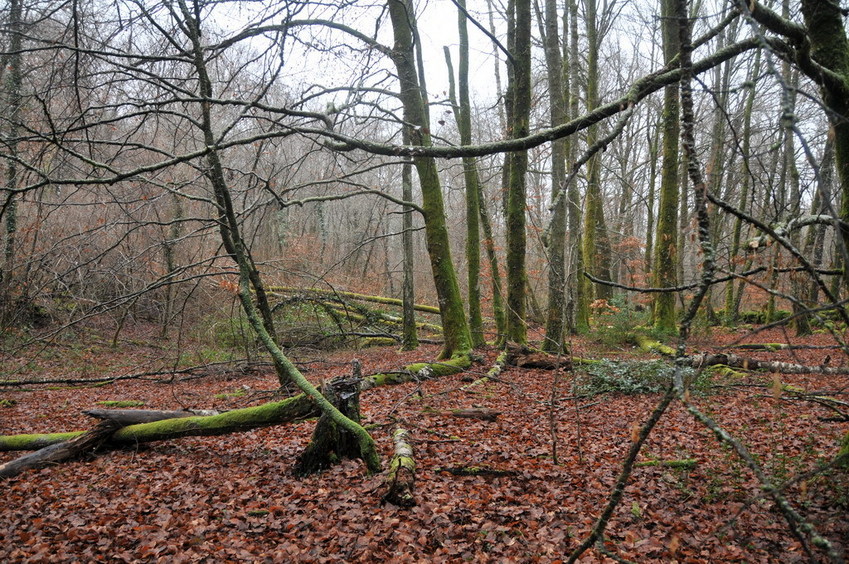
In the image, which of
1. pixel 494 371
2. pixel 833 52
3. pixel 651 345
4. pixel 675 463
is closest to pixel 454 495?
pixel 675 463

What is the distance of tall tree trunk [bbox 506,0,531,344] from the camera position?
9070 mm

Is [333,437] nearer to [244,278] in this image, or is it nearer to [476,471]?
[476,471]

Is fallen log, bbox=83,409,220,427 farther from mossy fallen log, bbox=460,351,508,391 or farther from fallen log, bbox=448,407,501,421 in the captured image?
mossy fallen log, bbox=460,351,508,391

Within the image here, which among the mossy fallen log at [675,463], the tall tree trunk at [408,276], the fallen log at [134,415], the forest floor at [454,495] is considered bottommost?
the forest floor at [454,495]

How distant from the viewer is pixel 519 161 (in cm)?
934

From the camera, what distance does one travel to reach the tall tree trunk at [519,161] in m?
9.07

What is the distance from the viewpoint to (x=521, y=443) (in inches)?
210

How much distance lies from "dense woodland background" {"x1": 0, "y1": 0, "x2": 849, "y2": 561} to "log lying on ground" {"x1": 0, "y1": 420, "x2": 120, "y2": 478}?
51.0 inches

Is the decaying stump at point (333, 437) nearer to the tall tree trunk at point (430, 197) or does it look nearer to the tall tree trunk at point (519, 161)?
the tall tree trunk at point (430, 197)

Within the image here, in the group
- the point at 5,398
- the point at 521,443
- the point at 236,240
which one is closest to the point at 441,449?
the point at 521,443

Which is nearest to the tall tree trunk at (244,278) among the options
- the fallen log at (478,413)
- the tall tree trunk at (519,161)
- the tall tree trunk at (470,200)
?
the fallen log at (478,413)

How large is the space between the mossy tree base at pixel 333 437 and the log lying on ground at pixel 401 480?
67 centimetres

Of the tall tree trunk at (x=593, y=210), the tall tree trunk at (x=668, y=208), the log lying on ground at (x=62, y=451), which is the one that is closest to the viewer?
the log lying on ground at (x=62, y=451)

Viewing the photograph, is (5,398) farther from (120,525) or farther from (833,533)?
(833,533)
